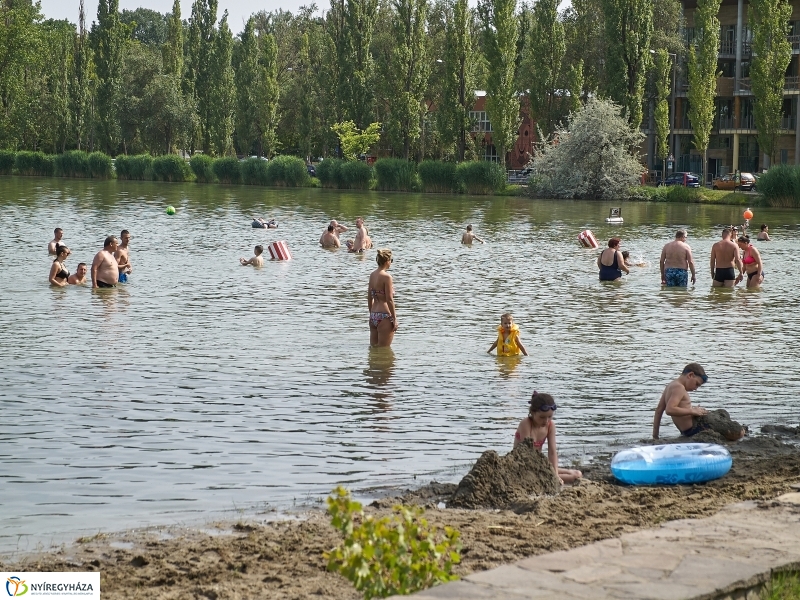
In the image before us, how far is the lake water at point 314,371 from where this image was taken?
10352 millimetres

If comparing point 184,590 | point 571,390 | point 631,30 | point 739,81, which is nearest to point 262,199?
point 631,30

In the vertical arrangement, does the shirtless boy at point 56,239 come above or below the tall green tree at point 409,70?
below

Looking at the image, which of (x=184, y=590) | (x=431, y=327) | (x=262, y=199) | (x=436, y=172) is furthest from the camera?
(x=436, y=172)

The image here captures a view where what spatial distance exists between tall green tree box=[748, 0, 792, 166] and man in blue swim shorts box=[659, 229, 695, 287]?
43.4 meters

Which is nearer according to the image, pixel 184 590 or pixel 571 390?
pixel 184 590

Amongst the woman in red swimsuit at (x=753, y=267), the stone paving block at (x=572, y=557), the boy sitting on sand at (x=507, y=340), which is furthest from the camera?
the woman in red swimsuit at (x=753, y=267)

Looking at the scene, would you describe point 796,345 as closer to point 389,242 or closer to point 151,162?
point 389,242

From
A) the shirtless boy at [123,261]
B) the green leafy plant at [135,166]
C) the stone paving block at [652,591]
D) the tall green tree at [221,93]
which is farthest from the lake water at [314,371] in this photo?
the green leafy plant at [135,166]

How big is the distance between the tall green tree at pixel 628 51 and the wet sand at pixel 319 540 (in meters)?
59.3

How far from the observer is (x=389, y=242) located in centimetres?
3825

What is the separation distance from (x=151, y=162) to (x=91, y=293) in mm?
65425

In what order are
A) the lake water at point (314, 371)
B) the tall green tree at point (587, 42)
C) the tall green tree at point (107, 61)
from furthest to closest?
the tall green tree at point (107, 61)
the tall green tree at point (587, 42)
the lake water at point (314, 371)

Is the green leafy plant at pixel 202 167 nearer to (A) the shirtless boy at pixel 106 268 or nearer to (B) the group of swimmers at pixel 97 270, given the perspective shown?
(B) the group of swimmers at pixel 97 270

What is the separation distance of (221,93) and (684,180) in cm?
3433
